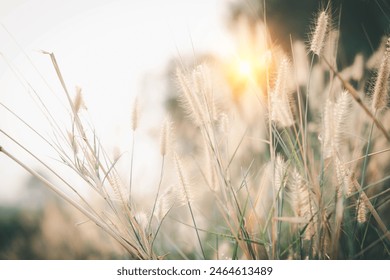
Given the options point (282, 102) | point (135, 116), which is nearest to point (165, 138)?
point (135, 116)

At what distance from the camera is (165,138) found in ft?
2.26

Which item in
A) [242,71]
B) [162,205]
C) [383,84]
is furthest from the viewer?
[242,71]

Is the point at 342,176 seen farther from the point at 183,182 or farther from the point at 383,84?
the point at 183,182

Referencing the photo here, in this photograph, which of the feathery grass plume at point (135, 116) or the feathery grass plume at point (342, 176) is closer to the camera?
the feathery grass plume at point (342, 176)

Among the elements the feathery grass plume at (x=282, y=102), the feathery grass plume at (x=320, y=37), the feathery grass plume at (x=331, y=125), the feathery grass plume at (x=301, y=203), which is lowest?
the feathery grass plume at (x=301, y=203)

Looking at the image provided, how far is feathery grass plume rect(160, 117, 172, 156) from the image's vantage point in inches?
26.8

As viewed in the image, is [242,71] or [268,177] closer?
[268,177]

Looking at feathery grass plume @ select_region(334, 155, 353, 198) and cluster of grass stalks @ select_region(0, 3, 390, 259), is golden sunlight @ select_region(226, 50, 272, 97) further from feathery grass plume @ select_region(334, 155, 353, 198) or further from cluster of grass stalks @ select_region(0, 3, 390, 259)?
feathery grass plume @ select_region(334, 155, 353, 198)

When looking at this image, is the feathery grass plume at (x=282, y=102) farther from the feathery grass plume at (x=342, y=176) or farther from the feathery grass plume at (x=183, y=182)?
the feathery grass plume at (x=183, y=182)

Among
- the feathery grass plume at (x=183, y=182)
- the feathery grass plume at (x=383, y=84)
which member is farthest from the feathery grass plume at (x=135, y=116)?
the feathery grass plume at (x=383, y=84)

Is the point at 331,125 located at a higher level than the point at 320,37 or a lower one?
lower

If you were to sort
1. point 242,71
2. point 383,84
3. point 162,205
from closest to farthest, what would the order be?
point 383,84
point 162,205
point 242,71

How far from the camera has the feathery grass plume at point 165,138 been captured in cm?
68
